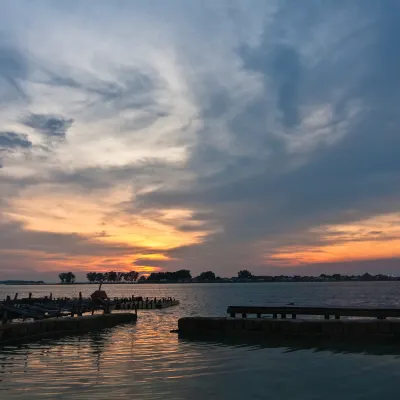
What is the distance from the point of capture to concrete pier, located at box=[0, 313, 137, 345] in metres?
27.7

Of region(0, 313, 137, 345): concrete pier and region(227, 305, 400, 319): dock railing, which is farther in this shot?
region(227, 305, 400, 319): dock railing

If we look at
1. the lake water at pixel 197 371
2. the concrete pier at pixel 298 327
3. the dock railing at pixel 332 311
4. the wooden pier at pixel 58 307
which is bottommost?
the lake water at pixel 197 371

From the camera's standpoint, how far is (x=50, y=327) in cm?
3122

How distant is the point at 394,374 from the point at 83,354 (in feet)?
46.8

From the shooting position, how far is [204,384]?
16266 millimetres

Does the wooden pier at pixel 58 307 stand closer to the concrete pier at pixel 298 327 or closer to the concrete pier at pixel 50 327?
the concrete pier at pixel 50 327

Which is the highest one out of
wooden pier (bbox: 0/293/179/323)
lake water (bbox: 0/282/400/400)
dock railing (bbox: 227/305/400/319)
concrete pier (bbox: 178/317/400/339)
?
wooden pier (bbox: 0/293/179/323)

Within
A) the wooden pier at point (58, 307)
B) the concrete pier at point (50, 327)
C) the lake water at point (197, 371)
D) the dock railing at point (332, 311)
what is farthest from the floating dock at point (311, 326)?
the wooden pier at point (58, 307)

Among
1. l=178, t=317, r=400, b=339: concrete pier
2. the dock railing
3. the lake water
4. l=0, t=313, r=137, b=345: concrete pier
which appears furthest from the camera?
the dock railing

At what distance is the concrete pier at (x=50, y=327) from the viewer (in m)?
27.7

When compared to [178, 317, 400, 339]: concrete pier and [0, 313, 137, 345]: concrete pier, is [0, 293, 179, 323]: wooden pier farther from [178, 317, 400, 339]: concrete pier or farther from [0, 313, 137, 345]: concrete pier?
[178, 317, 400, 339]: concrete pier

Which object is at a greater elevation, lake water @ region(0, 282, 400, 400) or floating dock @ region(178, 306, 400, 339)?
floating dock @ region(178, 306, 400, 339)

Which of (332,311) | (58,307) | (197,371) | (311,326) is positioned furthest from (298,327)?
(58,307)

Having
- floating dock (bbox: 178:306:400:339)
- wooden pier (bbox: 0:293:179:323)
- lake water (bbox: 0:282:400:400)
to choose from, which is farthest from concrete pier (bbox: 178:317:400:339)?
wooden pier (bbox: 0:293:179:323)
